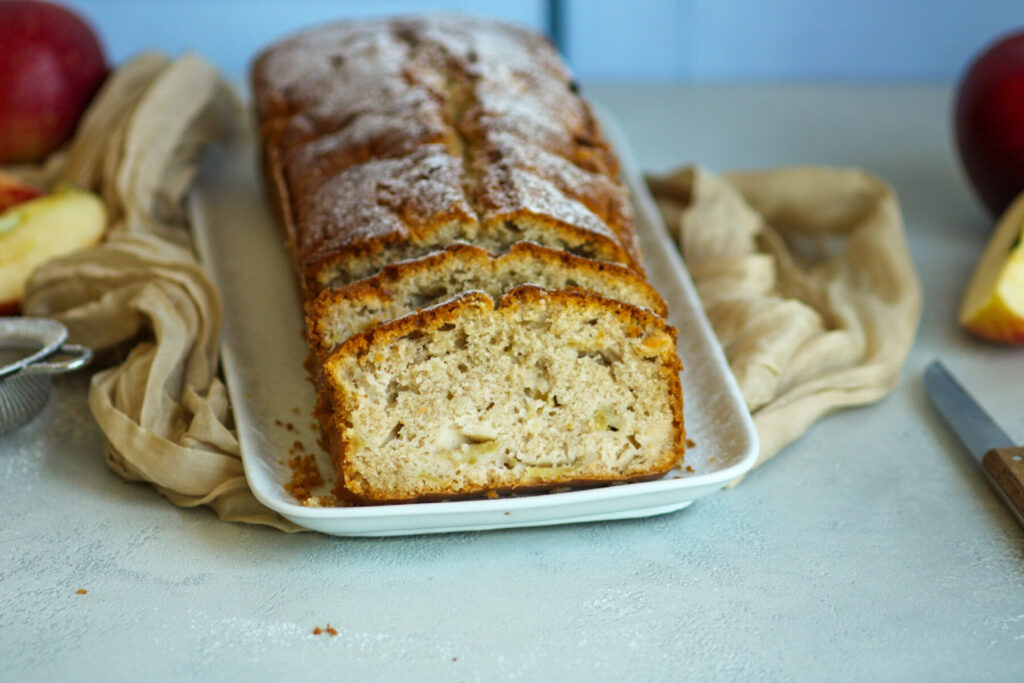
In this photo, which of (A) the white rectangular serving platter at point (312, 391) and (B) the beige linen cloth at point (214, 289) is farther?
(B) the beige linen cloth at point (214, 289)

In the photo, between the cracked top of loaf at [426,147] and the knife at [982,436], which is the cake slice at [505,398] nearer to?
the cracked top of loaf at [426,147]

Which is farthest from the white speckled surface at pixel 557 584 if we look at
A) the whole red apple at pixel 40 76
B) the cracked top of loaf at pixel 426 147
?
the whole red apple at pixel 40 76

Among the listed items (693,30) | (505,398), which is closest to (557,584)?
(505,398)

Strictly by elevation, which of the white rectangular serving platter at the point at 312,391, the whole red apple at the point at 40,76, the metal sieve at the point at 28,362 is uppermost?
the whole red apple at the point at 40,76

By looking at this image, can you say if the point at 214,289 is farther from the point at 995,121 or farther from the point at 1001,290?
the point at 995,121

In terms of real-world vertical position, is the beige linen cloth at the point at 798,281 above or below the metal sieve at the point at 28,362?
below

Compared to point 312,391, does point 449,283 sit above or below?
above

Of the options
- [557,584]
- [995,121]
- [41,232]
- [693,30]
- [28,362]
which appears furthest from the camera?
[693,30]
